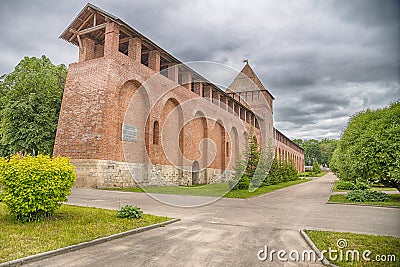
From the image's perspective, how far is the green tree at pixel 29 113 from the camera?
2012cm

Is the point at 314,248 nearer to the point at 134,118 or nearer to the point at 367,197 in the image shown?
the point at 367,197

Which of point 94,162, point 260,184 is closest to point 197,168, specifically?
point 260,184

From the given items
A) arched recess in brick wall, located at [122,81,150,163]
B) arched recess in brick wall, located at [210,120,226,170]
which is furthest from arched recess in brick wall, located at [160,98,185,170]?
arched recess in brick wall, located at [210,120,226,170]

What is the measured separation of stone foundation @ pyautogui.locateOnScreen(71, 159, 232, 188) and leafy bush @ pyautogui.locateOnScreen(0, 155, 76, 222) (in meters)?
9.87

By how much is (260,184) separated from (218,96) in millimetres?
14124

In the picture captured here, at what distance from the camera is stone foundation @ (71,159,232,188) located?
17125mm

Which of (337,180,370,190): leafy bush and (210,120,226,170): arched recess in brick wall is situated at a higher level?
(210,120,226,170): arched recess in brick wall

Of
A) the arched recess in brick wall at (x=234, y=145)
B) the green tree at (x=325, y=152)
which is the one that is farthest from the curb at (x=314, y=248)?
the green tree at (x=325, y=152)

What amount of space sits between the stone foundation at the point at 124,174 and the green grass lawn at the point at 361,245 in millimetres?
13184

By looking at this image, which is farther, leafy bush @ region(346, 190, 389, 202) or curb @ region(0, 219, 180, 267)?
leafy bush @ region(346, 190, 389, 202)

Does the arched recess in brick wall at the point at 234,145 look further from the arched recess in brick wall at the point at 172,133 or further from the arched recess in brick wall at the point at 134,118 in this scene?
the arched recess in brick wall at the point at 134,118

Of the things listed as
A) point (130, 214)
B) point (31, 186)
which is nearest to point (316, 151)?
point (130, 214)

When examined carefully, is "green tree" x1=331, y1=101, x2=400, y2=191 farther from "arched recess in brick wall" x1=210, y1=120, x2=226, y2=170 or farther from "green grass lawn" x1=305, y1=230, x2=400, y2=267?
"arched recess in brick wall" x1=210, y1=120, x2=226, y2=170

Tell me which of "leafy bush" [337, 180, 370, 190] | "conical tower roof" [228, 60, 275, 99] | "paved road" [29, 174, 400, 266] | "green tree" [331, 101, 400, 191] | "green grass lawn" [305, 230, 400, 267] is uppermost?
"conical tower roof" [228, 60, 275, 99]
